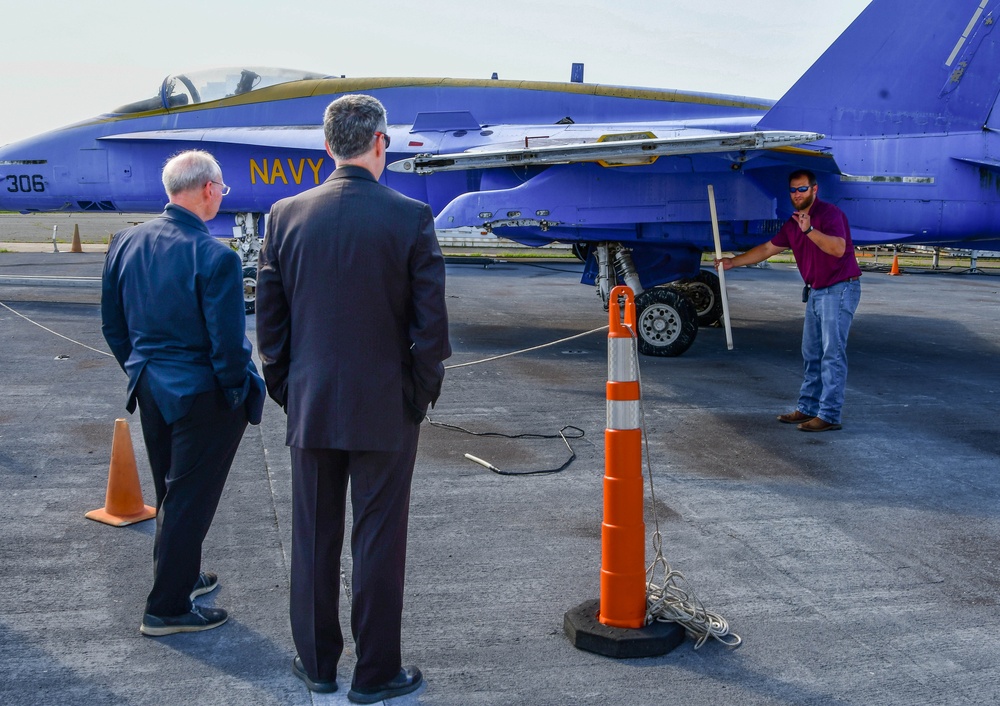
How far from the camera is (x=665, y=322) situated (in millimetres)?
9961

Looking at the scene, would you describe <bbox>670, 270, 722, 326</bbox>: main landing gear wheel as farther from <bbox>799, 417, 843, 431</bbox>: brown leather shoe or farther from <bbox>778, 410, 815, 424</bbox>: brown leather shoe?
<bbox>799, 417, 843, 431</bbox>: brown leather shoe

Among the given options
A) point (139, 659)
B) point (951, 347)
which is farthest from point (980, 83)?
point (139, 659)

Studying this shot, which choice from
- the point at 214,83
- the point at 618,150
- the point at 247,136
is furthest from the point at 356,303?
the point at 214,83

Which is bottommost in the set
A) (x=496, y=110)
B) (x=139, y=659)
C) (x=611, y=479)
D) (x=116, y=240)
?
(x=139, y=659)

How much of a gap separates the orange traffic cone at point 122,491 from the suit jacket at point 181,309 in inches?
52.2

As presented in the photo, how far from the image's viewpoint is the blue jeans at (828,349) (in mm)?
6941

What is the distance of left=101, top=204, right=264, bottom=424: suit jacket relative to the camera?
359 cm

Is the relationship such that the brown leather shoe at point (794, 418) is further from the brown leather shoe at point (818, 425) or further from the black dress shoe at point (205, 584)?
the black dress shoe at point (205, 584)

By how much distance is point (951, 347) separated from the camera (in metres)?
10.8

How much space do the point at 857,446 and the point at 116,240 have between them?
16.6 feet

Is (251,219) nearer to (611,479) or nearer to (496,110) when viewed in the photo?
(496,110)

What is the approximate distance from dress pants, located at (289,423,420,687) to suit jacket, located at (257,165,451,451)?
12cm

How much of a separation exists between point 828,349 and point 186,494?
195 inches

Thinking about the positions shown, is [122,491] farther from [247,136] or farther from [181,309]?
[247,136]
